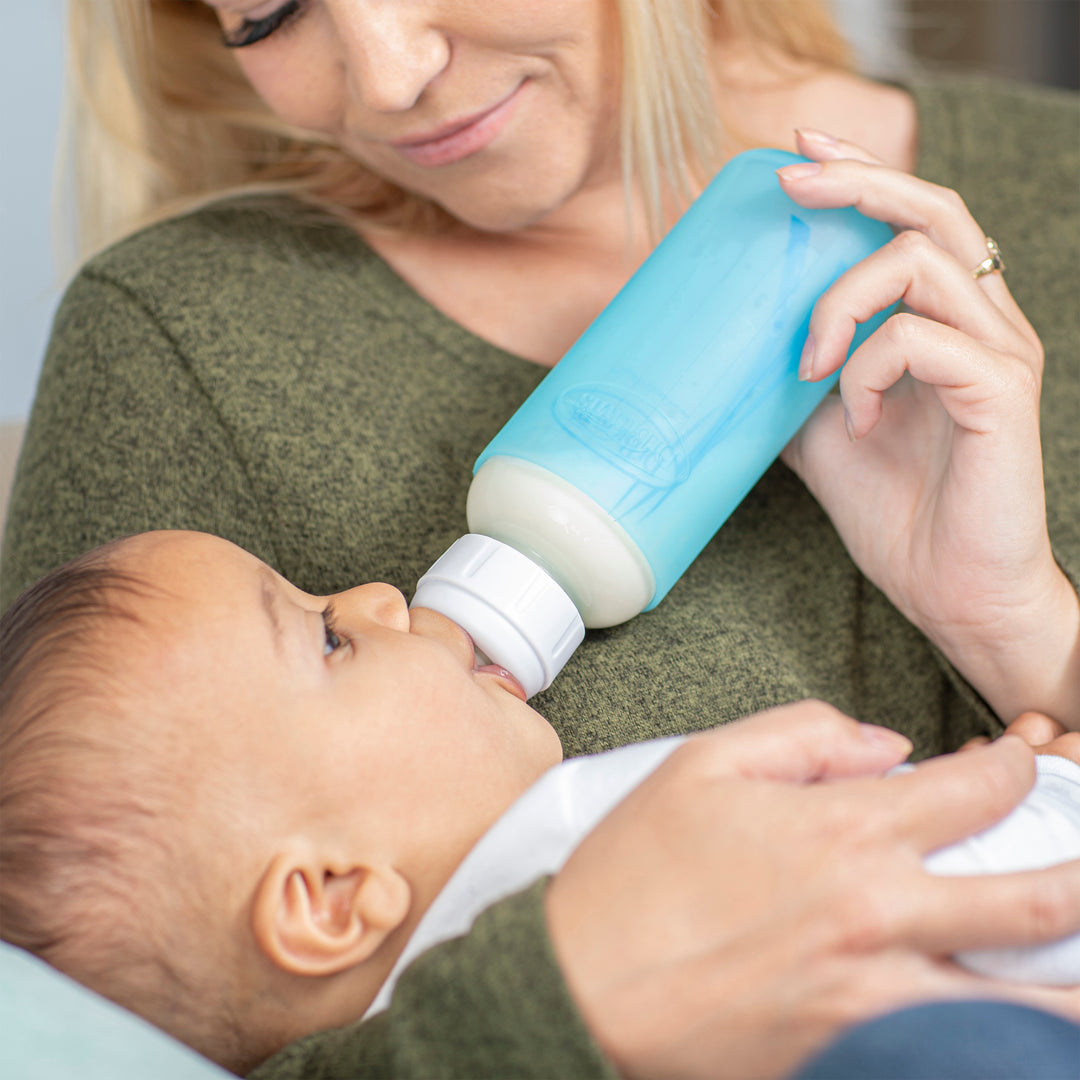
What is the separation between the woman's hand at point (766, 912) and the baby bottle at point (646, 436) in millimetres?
183

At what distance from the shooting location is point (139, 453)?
0.95 metres

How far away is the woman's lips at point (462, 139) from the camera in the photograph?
92cm

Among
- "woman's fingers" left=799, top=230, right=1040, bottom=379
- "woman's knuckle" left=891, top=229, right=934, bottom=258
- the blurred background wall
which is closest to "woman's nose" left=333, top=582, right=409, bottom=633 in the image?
"woman's fingers" left=799, top=230, right=1040, bottom=379

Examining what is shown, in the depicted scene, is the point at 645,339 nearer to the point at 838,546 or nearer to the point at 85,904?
the point at 838,546

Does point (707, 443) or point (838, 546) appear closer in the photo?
point (707, 443)

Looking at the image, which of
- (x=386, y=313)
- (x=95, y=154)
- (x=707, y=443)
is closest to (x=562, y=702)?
(x=707, y=443)

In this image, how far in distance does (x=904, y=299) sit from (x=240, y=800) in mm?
563

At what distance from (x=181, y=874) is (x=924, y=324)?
0.59 metres

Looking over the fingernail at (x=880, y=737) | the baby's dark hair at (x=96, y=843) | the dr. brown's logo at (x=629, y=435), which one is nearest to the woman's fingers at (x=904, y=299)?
the dr. brown's logo at (x=629, y=435)

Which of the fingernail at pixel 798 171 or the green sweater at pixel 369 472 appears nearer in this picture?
the fingernail at pixel 798 171

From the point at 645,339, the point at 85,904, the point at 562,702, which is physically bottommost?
the point at 562,702

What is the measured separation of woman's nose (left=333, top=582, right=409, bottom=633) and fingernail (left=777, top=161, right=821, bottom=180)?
0.40 meters

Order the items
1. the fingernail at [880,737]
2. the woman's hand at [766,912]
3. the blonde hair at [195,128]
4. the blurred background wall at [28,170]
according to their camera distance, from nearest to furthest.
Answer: the woman's hand at [766,912] → the fingernail at [880,737] → the blonde hair at [195,128] → the blurred background wall at [28,170]

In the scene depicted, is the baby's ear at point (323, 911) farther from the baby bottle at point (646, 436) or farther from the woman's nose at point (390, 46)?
the woman's nose at point (390, 46)
